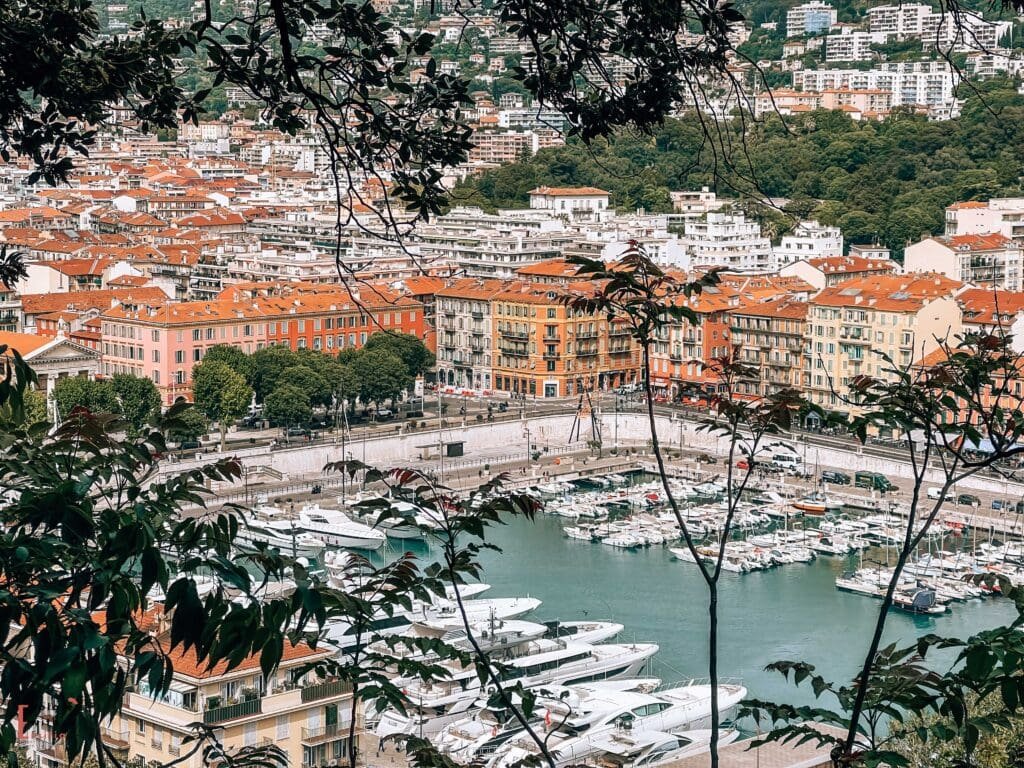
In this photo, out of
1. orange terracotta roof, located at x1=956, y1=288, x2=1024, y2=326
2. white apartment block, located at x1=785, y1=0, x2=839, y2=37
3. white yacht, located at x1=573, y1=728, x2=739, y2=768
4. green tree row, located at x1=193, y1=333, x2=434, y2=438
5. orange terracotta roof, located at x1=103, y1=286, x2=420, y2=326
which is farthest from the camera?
white apartment block, located at x1=785, y1=0, x2=839, y2=37

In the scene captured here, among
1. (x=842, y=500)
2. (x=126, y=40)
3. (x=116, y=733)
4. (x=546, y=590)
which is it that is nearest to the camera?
(x=126, y=40)

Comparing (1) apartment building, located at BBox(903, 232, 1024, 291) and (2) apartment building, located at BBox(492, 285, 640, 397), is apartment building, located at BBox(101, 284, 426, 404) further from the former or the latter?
(1) apartment building, located at BBox(903, 232, 1024, 291)

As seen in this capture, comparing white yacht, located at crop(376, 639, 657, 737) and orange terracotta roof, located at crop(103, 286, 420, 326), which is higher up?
orange terracotta roof, located at crop(103, 286, 420, 326)

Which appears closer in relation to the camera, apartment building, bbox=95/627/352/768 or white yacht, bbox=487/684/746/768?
apartment building, bbox=95/627/352/768

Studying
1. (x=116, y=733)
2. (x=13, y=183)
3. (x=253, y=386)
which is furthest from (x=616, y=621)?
(x=13, y=183)

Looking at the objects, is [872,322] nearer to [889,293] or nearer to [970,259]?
[889,293]

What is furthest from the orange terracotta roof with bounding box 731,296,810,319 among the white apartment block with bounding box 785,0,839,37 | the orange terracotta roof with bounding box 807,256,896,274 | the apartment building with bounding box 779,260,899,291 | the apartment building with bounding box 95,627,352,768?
the white apartment block with bounding box 785,0,839,37

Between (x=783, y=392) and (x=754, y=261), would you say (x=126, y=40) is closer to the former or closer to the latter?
(x=783, y=392)
